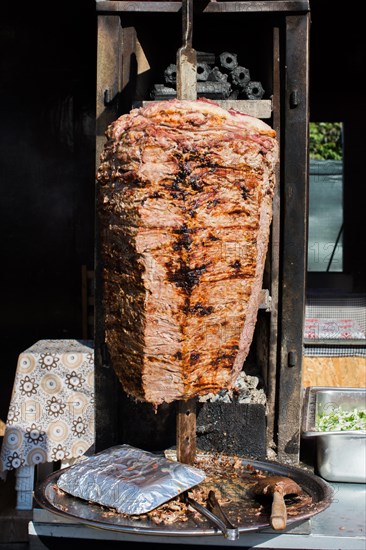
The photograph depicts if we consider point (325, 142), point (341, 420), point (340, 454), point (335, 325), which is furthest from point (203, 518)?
point (325, 142)

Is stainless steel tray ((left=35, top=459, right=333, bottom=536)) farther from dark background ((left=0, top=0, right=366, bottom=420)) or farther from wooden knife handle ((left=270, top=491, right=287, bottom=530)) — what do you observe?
dark background ((left=0, top=0, right=366, bottom=420))

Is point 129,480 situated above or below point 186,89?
below

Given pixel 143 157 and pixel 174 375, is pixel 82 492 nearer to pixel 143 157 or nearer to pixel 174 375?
pixel 174 375

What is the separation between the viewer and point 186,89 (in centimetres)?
323

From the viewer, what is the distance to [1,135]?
866cm

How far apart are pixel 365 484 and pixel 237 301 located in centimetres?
195

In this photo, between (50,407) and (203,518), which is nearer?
(203,518)

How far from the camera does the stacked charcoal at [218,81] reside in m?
4.31

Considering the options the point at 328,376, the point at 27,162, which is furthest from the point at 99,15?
the point at 27,162

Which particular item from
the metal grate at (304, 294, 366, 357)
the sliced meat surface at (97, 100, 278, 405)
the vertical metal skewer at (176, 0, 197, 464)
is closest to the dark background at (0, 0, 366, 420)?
the metal grate at (304, 294, 366, 357)

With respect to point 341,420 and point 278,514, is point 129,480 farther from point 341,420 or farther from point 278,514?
point 341,420

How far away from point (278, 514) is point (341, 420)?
7.16ft

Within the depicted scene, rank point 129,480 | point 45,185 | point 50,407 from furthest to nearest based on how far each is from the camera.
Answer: point 45,185 → point 50,407 → point 129,480

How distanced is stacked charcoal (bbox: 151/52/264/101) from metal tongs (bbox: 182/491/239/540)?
2.14 m
